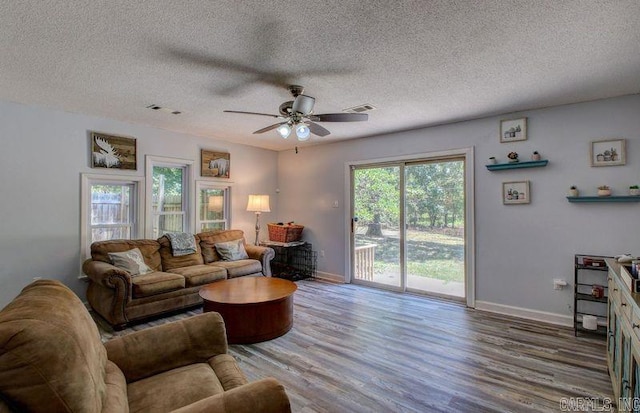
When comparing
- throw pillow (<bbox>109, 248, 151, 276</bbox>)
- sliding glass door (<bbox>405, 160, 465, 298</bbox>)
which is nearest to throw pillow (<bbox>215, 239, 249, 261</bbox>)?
throw pillow (<bbox>109, 248, 151, 276</bbox>)

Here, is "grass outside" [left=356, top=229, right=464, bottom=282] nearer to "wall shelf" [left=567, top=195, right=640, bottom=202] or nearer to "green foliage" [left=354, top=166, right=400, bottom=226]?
"green foliage" [left=354, top=166, right=400, bottom=226]

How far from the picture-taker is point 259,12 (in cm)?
191

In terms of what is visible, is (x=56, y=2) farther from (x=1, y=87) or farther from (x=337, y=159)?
(x=337, y=159)

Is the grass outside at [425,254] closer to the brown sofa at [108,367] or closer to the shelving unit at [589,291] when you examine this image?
the shelving unit at [589,291]

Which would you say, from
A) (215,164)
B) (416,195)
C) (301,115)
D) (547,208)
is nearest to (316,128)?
(301,115)

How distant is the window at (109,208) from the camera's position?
4090 millimetres

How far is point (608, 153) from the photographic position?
3311mm

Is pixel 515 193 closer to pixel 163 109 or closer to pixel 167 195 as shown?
pixel 163 109

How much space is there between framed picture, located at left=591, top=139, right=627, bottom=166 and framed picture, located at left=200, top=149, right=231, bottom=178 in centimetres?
504

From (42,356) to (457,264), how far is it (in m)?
4.42

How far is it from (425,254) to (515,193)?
4.79ft

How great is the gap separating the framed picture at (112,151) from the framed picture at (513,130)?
490 centimetres

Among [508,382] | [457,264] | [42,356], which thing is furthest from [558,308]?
[42,356]

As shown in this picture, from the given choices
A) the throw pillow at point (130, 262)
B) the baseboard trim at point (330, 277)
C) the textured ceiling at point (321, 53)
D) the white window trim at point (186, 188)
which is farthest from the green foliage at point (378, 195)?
the throw pillow at point (130, 262)
